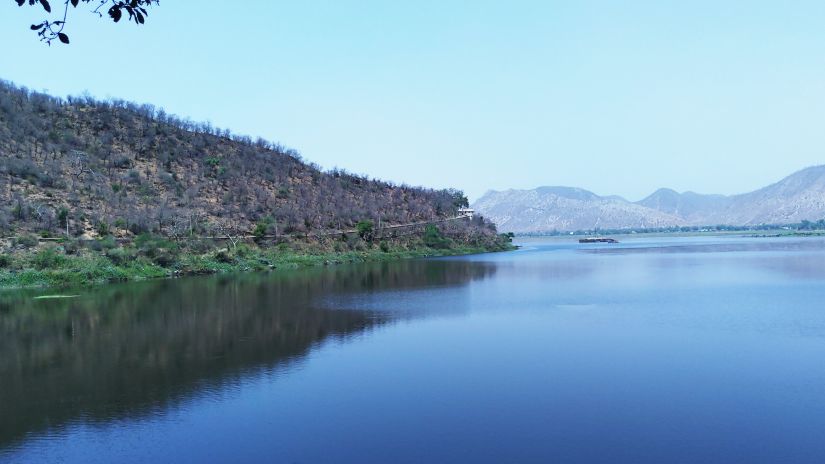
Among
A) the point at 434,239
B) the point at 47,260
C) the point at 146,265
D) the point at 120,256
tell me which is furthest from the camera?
the point at 434,239

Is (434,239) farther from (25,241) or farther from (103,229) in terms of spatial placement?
(25,241)

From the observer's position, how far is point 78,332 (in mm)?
23234

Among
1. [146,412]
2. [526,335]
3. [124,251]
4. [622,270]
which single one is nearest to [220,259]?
[124,251]

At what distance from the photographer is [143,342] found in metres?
21.3

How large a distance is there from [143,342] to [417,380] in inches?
419

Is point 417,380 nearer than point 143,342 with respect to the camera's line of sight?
Yes

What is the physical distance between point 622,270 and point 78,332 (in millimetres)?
40011

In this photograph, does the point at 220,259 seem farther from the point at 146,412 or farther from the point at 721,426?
the point at 721,426

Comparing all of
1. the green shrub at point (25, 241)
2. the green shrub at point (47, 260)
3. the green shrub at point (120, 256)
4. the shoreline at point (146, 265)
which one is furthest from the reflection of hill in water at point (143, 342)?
the green shrub at point (25, 241)

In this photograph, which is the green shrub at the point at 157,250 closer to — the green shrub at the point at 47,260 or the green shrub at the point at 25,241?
the green shrub at the point at 47,260

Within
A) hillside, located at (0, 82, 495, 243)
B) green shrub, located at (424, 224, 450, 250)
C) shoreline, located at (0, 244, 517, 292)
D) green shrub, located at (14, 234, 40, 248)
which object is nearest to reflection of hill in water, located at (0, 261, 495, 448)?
shoreline, located at (0, 244, 517, 292)

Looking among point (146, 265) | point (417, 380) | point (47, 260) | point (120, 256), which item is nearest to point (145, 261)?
point (146, 265)

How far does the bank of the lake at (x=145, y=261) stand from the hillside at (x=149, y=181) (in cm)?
361

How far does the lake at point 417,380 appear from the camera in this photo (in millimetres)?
11352
